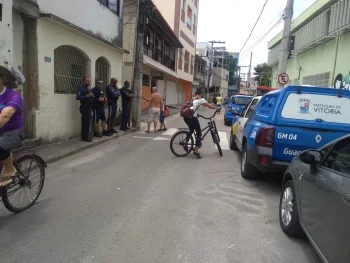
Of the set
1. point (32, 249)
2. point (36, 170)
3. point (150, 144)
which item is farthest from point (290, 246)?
point (150, 144)

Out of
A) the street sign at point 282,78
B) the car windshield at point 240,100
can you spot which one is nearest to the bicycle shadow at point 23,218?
the street sign at point 282,78

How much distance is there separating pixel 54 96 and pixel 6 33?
2.50 metres

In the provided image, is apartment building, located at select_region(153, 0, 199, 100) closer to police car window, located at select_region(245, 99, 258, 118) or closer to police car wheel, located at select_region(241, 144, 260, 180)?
police car window, located at select_region(245, 99, 258, 118)

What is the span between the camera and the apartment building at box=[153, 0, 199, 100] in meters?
30.6

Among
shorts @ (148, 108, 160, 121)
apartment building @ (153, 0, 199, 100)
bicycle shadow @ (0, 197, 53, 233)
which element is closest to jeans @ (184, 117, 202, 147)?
bicycle shadow @ (0, 197, 53, 233)

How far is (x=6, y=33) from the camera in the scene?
6.58 meters

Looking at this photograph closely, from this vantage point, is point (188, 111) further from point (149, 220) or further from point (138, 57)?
point (138, 57)

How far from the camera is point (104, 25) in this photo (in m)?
11.8

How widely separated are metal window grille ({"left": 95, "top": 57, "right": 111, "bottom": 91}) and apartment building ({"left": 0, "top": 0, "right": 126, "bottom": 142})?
0.42 meters

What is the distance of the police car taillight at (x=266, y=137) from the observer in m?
5.42

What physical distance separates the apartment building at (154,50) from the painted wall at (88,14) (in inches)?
67.7

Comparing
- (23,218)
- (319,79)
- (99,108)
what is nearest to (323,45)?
(319,79)

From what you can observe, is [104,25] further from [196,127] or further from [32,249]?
[32,249]

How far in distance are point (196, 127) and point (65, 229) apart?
4.96 m
